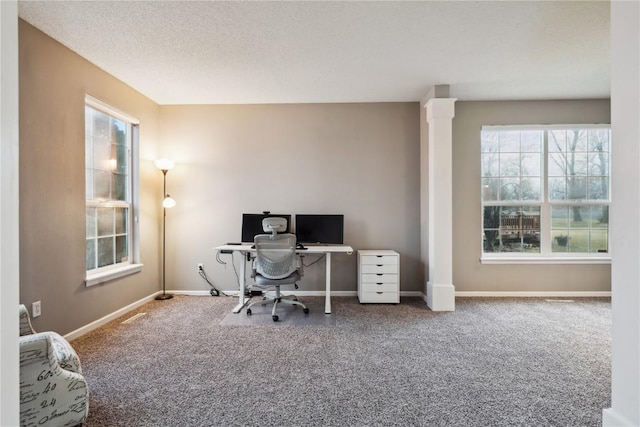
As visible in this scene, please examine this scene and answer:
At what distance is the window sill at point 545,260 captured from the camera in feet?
13.8

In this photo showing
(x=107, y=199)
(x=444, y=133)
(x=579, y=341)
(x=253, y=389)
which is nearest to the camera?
(x=253, y=389)

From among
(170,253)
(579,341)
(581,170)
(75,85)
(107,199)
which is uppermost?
(75,85)

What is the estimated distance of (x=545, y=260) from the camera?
13.9 feet

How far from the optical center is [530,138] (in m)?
4.34

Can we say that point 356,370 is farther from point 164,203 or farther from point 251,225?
point 164,203

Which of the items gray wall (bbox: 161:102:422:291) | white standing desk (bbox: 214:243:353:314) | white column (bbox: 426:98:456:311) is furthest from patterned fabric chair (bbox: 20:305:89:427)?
white column (bbox: 426:98:456:311)

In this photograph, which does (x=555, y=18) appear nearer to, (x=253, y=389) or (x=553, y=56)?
(x=553, y=56)

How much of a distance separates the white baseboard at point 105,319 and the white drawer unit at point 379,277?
2811mm

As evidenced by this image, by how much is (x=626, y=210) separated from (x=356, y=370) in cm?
188

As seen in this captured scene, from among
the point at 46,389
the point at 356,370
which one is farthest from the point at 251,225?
the point at 46,389

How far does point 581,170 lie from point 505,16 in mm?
3105

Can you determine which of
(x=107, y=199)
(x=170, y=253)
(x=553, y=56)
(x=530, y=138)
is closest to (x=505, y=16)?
(x=553, y=56)
